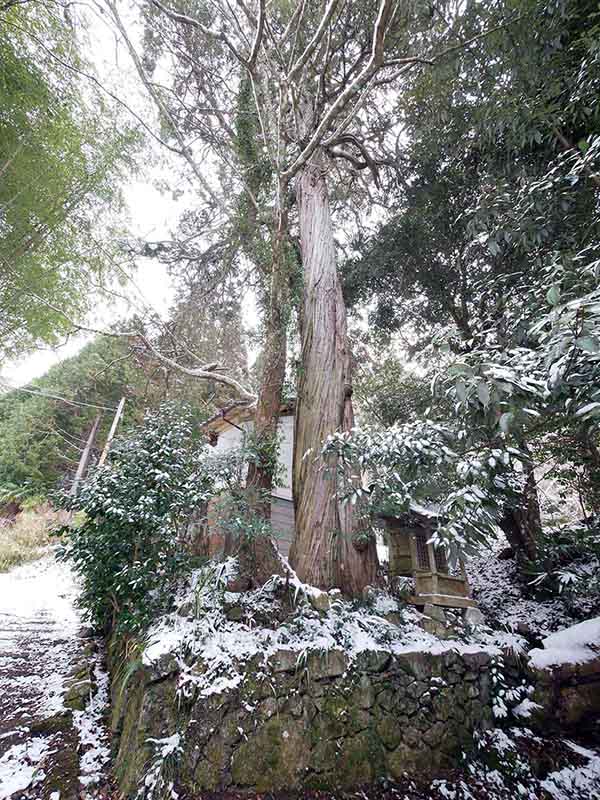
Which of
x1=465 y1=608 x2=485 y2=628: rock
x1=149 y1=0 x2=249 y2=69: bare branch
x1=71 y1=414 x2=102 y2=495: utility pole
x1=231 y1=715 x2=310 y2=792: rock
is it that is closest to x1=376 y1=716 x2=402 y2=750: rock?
x1=231 y1=715 x2=310 y2=792: rock

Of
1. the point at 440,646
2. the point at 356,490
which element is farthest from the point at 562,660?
the point at 356,490

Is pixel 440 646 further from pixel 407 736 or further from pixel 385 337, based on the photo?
pixel 385 337

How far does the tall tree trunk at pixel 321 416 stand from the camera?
2.83 metres

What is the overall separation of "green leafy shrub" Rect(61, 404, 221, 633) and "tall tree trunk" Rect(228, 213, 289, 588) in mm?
457

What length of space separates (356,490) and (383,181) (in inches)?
226

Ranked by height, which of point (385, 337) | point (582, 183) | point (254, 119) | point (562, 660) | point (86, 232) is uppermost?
point (254, 119)

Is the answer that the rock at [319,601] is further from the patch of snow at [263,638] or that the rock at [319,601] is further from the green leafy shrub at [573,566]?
the green leafy shrub at [573,566]

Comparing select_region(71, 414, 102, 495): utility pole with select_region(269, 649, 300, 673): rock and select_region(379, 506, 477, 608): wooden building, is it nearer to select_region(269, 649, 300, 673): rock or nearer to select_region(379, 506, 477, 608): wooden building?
select_region(379, 506, 477, 608): wooden building

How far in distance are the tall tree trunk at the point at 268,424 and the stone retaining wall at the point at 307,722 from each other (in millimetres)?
926

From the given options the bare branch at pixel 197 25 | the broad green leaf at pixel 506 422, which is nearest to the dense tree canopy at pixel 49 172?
the bare branch at pixel 197 25

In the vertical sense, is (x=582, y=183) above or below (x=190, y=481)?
above

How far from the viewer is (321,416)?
3.33 meters

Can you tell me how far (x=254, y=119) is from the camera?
4793mm

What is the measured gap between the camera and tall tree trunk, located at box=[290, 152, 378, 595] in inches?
112
